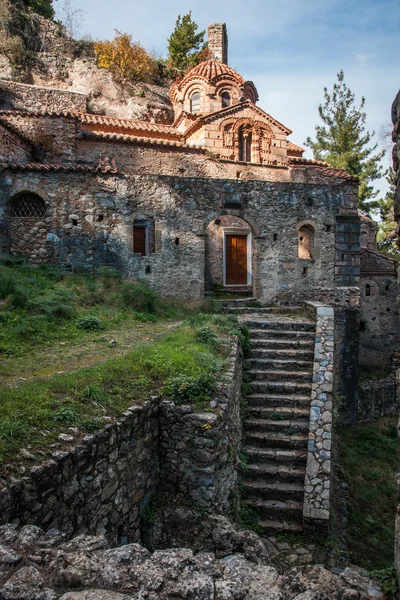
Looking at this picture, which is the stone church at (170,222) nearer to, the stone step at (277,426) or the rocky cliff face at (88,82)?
the stone step at (277,426)

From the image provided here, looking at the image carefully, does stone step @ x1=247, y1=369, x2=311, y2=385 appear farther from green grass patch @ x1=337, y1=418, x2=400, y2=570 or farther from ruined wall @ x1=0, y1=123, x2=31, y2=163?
ruined wall @ x1=0, y1=123, x2=31, y2=163

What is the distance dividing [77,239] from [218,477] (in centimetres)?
924

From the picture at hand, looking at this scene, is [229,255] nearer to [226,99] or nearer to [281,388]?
A: [281,388]

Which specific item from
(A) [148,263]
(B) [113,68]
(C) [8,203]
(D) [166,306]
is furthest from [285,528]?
(B) [113,68]

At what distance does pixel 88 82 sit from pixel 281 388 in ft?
79.9

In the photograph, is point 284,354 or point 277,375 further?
point 284,354

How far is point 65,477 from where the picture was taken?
368cm

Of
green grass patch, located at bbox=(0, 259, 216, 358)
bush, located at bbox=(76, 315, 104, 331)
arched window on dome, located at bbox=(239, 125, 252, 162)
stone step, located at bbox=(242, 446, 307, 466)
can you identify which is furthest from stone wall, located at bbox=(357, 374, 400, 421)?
arched window on dome, located at bbox=(239, 125, 252, 162)

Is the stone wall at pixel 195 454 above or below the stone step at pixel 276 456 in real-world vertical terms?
above

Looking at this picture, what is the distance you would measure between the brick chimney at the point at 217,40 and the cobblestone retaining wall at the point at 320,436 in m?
26.4

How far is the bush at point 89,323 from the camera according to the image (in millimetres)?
8648

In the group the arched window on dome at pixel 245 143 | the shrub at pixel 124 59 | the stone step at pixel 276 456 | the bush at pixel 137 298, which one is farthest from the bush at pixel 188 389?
the shrub at pixel 124 59

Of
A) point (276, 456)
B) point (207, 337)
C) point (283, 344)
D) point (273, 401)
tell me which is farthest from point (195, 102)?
point (276, 456)

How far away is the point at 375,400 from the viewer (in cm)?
1443
